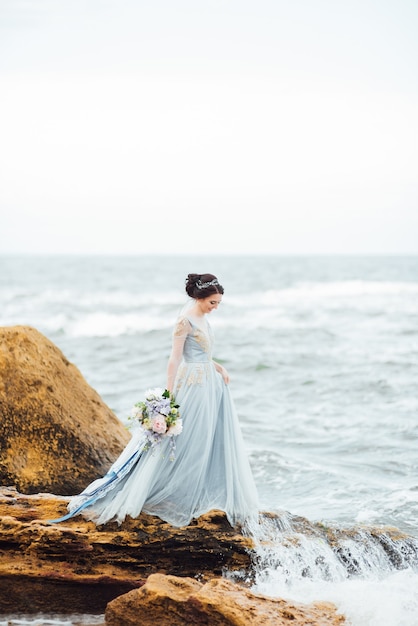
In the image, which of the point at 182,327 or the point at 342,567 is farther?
the point at 182,327

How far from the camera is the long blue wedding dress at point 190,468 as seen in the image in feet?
19.7

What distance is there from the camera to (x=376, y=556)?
6309mm

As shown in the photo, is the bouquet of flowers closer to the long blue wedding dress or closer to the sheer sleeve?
the long blue wedding dress

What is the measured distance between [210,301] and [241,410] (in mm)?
7904

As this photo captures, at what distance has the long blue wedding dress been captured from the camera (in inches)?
236

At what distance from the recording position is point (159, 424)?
19.7 ft

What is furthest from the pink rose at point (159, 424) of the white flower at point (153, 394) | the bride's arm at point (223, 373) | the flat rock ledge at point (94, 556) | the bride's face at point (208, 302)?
the bride's face at point (208, 302)

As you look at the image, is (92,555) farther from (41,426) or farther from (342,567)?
(342,567)

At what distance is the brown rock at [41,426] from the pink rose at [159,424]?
3.80 feet

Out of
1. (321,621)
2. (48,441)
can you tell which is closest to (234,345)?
(48,441)

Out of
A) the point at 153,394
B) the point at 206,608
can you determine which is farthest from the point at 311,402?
the point at 206,608

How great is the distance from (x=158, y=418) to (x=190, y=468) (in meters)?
Result: 0.52

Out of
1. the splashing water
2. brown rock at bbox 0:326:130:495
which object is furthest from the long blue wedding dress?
brown rock at bbox 0:326:130:495

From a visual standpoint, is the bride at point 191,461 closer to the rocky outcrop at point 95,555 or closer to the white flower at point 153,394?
the rocky outcrop at point 95,555
